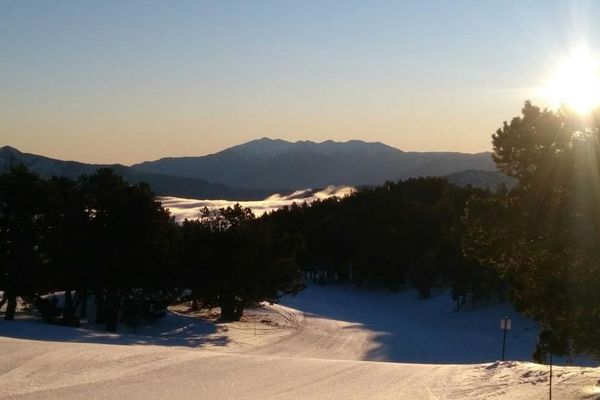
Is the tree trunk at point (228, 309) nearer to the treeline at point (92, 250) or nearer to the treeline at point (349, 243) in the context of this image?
the treeline at point (349, 243)

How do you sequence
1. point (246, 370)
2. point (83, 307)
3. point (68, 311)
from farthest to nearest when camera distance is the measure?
point (83, 307), point (68, 311), point (246, 370)

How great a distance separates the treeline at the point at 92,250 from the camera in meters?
34.9

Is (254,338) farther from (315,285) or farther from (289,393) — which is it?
(315,285)

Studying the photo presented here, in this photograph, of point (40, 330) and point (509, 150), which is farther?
point (40, 330)

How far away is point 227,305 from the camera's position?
44031 mm

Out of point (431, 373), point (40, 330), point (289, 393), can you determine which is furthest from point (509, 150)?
point (40, 330)

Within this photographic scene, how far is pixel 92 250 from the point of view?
37.2 metres

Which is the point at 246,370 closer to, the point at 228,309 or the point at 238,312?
the point at 228,309

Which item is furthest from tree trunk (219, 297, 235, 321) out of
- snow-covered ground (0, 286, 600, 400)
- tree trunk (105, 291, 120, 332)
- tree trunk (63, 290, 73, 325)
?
tree trunk (63, 290, 73, 325)

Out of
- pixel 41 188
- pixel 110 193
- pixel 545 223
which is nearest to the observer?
pixel 545 223

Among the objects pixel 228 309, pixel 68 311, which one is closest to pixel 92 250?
pixel 68 311

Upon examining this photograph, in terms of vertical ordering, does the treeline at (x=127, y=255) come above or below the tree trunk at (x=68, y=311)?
above

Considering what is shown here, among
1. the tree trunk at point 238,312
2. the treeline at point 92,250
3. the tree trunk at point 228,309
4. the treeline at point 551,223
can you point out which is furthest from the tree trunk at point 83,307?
the treeline at point 551,223

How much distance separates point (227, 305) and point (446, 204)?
39.8 metres
